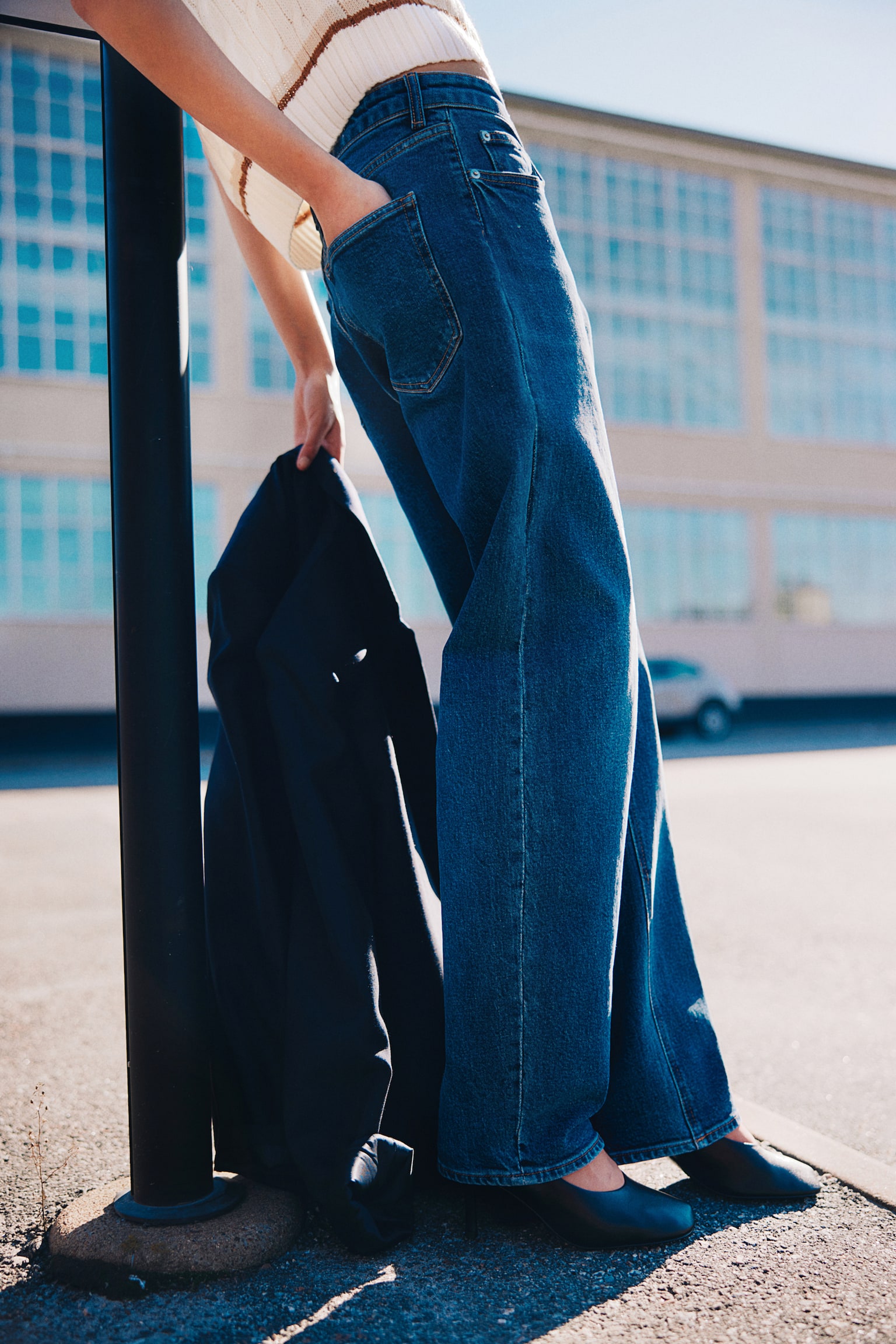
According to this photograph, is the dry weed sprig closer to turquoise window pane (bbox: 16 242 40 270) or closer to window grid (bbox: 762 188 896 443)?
turquoise window pane (bbox: 16 242 40 270)

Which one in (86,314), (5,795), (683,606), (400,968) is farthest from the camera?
(683,606)

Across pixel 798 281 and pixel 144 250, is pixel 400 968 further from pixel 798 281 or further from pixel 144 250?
pixel 798 281

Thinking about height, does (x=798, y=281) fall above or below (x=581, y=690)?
Answer: above

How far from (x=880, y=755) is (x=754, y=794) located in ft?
15.9

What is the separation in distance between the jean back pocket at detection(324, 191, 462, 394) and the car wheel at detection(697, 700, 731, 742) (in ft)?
49.7

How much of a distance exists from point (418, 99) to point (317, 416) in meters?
0.42

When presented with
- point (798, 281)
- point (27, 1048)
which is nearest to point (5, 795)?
point (27, 1048)

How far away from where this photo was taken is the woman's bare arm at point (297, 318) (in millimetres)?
1551

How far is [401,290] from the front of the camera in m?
1.25

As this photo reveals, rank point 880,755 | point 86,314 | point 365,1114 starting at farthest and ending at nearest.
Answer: point 86,314 < point 880,755 < point 365,1114

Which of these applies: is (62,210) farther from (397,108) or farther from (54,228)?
(397,108)

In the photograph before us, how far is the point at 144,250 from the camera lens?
128 centimetres

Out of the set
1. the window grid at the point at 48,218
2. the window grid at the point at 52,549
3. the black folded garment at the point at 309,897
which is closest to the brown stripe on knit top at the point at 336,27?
the black folded garment at the point at 309,897

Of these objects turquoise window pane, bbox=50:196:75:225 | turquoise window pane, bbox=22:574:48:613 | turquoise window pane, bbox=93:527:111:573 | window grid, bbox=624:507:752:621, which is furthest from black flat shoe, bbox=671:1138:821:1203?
window grid, bbox=624:507:752:621
